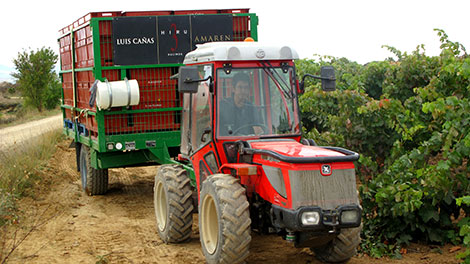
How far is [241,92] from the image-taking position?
21.6 ft

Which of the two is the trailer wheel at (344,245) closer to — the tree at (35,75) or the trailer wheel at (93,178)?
the trailer wheel at (93,178)

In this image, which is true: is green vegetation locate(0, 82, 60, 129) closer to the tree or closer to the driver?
the tree

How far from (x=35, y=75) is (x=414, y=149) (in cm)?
3604

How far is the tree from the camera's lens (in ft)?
128

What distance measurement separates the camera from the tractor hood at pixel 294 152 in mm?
5588

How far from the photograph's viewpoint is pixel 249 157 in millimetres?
6383

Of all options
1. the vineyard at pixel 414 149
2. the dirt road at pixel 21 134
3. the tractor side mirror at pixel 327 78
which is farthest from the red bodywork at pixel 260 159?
the dirt road at pixel 21 134

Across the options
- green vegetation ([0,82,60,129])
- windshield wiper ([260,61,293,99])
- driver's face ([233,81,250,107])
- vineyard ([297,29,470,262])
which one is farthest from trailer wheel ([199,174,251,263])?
green vegetation ([0,82,60,129])

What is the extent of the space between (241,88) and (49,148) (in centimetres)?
1025

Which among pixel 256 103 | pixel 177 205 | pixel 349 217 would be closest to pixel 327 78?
pixel 256 103

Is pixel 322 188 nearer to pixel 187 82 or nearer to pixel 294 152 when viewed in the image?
pixel 294 152

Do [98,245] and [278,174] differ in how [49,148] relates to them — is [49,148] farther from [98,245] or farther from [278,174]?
[278,174]

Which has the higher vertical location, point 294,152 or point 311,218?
point 294,152

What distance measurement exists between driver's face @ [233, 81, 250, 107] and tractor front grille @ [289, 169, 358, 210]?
1.28m
